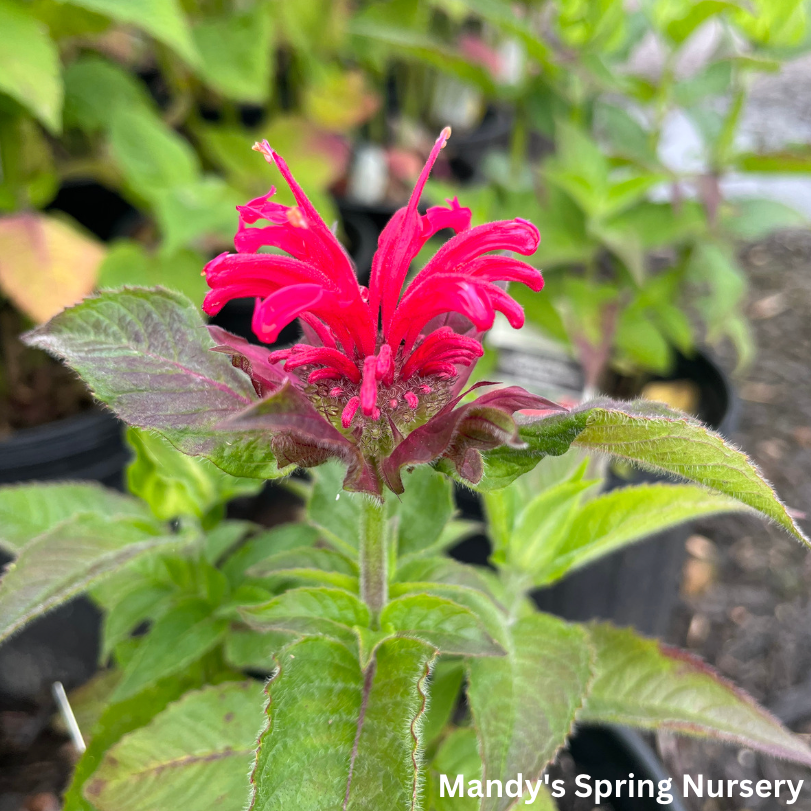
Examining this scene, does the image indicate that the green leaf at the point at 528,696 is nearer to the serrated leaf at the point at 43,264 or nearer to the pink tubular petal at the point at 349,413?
the pink tubular petal at the point at 349,413

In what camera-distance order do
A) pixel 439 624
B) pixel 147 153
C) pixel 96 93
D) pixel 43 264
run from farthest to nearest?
pixel 96 93 → pixel 147 153 → pixel 43 264 → pixel 439 624

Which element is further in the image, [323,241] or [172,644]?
[172,644]

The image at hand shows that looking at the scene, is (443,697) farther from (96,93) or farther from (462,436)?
(96,93)

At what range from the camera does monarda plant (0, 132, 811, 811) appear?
366 millimetres

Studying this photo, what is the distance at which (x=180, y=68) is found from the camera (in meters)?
1.43

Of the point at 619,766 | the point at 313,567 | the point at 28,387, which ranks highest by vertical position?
the point at 313,567

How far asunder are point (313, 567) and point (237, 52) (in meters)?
1.05

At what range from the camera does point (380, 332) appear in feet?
1.47

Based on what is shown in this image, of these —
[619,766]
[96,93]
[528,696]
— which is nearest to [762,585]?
[619,766]

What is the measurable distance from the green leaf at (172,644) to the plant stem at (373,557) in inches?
5.6

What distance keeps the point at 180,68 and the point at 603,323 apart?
97 cm

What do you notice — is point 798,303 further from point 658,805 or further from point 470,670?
point 470,670

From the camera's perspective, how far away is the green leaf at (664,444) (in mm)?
334

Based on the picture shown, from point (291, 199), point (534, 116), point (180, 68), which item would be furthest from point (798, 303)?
point (180, 68)
